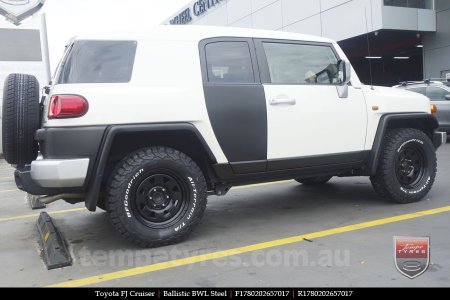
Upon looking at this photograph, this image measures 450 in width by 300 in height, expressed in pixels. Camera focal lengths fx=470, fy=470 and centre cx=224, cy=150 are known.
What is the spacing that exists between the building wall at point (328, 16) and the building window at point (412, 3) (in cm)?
21

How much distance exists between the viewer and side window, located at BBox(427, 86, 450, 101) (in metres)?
12.0

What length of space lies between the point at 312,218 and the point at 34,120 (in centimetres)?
294

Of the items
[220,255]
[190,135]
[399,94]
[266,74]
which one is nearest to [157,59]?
[190,135]

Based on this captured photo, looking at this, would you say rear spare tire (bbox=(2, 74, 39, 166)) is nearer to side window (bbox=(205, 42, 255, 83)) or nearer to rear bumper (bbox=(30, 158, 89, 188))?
rear bumper (bbox=(30, 158, 89, 188))

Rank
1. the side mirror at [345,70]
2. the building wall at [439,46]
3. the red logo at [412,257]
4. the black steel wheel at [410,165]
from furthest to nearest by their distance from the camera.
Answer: the building wall at [439,46]
the black steel wheel at [410,165]
the side mirror at [345,70]
the red logo at [412,257]

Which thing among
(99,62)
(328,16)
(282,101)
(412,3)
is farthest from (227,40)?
(328,16)

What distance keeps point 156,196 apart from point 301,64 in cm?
207

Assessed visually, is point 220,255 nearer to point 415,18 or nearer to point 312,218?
point 312,218

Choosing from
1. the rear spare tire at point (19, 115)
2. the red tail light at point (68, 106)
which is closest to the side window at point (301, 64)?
the red tail light at point (68, 106)

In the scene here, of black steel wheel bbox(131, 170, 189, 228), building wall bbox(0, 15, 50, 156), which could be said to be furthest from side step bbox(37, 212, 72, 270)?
building wall bbox(0, 15, 50, 156)

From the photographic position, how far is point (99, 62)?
3980mm

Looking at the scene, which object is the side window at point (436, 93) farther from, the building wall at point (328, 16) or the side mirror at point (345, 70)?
the side mirror at point (345, 70)

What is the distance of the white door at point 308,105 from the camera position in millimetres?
4594

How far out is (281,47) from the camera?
4836 millimetres
